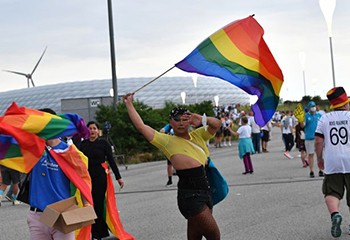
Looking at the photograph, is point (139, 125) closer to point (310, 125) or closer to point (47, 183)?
point (47, 183)

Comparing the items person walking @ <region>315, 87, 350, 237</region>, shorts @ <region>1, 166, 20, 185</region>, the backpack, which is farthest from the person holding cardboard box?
the backpack

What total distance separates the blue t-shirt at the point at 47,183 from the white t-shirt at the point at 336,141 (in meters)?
3.74

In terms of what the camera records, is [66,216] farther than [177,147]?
No

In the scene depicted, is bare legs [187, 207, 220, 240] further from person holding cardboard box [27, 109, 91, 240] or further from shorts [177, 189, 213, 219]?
person holding cardboard box [27, 109, 91, 240]

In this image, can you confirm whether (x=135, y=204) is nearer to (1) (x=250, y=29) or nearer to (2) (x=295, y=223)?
(2) (x=295, y=223)

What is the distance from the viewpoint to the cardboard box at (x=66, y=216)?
5129mm

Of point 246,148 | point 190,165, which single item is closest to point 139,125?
point 190,165

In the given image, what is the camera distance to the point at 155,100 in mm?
95562

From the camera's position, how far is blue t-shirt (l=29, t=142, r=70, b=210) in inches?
217

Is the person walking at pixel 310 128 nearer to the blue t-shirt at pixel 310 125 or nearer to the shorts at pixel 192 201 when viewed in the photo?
the blue t-shirt at pixel 310 125

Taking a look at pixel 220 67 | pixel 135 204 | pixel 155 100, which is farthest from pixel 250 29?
pixel 155 100

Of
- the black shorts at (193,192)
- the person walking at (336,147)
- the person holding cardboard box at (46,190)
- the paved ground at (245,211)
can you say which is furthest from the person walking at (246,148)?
the person holding cardboard box at (46,190)

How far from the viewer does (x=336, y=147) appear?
793 cm

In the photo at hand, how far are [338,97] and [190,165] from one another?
2.77m
